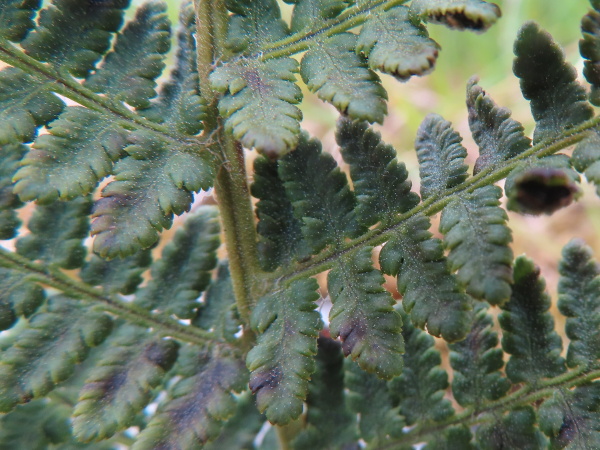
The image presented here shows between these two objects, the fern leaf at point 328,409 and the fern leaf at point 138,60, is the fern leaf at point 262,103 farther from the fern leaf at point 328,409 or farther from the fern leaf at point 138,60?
the fern leaf at point 328,409

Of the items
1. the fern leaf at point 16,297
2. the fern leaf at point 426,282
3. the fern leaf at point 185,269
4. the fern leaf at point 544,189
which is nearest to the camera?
the fern leaf at point 544,189

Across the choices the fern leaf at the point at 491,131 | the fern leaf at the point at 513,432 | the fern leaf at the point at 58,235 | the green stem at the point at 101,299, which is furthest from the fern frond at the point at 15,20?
the fern leaf at the point at 513,432

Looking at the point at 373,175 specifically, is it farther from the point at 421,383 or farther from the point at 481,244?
the point at 421,383

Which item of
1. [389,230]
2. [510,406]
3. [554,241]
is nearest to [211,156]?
[389,230]

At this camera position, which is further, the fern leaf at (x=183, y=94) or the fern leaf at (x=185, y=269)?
the fern leaf at (x=185, y=269)

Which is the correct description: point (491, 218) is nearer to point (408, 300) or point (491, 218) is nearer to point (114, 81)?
point (408, 300)

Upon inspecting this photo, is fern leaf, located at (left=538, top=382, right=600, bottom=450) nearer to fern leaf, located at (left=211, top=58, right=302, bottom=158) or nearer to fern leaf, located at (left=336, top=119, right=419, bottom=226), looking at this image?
fern leaf, located at (left=336, top=119, right=419, bottom=226)

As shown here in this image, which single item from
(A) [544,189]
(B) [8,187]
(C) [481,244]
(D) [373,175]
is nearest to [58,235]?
(B) [8,187]
